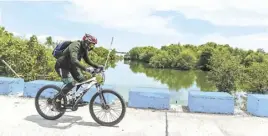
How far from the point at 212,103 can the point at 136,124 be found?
6.32 ft

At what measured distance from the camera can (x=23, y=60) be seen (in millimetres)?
14711

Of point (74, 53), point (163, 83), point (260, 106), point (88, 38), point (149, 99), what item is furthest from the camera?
point (163, 83)

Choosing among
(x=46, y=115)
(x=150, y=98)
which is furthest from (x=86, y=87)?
(x=150, y=98)

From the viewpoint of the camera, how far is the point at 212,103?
7.14 m

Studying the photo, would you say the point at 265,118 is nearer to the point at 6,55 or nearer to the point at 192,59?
the point at 6,55

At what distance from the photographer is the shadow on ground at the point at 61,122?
5.68m

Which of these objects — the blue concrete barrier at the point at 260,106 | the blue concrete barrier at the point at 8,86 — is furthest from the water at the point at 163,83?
the blue concrete barrier at the point at 260,106

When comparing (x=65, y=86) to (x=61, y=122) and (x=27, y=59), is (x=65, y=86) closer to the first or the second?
(x=61, y=122)

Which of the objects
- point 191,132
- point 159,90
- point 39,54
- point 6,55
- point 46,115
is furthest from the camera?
point 39,54

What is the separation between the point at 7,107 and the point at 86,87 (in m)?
1.99

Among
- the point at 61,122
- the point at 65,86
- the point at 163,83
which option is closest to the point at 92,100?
the point at 65,86

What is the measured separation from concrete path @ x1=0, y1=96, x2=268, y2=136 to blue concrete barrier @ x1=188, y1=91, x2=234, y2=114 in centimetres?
20

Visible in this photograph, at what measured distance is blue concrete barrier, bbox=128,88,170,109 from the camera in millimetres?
7254

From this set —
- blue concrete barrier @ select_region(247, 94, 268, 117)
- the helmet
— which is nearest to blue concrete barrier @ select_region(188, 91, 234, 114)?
blue concrete barrier @ select_region(247, 94, 268, 117)
